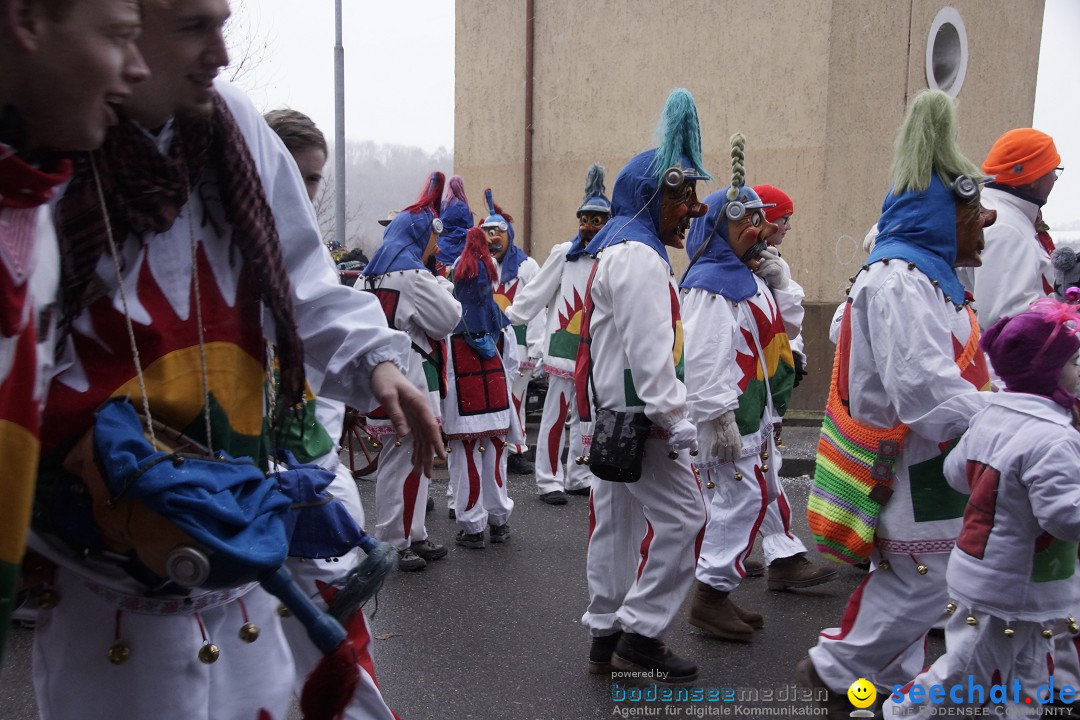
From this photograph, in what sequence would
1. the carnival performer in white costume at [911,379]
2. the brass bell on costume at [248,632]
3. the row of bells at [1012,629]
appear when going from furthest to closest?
1. the carnival performer in white costume at [911,379]
2. the row of bells at [1012,629]
3. the brass bell on costume at [248,632]

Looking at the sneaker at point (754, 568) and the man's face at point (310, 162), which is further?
the sneaker at point (754, 568)

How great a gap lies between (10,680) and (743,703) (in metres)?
3.02

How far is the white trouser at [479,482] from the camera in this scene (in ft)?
19.5

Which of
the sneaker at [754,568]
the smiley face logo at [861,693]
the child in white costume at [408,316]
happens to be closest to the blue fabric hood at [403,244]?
the child in white costume at [408,316]

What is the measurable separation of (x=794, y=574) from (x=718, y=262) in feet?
5.75

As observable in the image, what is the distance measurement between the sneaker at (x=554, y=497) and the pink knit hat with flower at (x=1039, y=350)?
4.53 m

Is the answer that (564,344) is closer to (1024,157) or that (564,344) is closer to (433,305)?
(433,305)

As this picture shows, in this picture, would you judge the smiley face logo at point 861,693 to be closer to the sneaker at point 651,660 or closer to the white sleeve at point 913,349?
the sneaker at point 651,660

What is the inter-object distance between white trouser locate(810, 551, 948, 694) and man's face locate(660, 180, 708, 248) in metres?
1.59

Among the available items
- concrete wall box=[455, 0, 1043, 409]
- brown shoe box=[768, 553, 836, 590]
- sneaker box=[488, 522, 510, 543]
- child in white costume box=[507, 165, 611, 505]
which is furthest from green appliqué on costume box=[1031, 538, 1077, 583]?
concrete wall box=[455, 0, 1043, 409]

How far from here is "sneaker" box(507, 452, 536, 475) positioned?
8.62 meters

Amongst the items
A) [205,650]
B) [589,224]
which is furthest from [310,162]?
[589,224]

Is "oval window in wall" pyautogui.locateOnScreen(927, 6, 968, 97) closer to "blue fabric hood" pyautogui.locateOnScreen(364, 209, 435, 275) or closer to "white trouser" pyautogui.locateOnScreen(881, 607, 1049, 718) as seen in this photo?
"blue fabric hood" pyautogui.locateOnScreen(364, 209, 435, 275)

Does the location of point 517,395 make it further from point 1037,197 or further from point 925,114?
point 925,114
